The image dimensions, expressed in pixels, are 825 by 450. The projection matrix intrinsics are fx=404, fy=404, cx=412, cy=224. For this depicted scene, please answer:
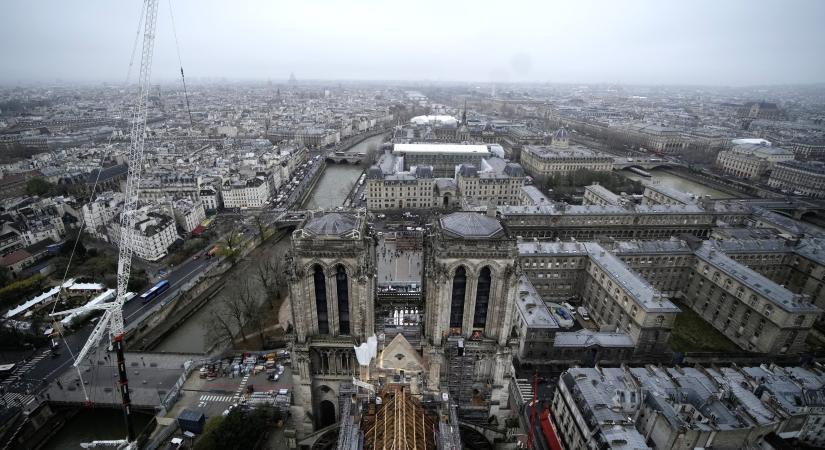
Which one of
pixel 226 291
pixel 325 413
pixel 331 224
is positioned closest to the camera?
pixel 331 224

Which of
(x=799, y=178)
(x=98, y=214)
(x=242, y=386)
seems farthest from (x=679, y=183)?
(x=98, y=214)

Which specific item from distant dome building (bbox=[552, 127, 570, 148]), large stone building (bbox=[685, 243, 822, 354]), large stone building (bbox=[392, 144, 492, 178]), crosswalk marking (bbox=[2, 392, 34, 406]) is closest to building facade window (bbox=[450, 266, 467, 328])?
large stone building (bbox=[685, 243, 822, 354])

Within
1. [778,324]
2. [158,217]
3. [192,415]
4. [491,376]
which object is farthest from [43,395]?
[778,324]

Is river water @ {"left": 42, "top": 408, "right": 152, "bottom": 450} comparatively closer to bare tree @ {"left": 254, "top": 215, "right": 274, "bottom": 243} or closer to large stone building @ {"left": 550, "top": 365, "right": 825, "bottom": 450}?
bare tree @ {"left": 254, "top": 215, "right": 274, "bottom": 243}

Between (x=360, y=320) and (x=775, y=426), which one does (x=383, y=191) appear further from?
(x=775, y=426)

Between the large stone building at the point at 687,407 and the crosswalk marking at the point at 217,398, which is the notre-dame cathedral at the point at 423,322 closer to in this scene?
the large stone building at the point at 687,407

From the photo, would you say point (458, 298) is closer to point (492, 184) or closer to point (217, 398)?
point (217, 398)
